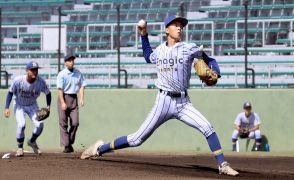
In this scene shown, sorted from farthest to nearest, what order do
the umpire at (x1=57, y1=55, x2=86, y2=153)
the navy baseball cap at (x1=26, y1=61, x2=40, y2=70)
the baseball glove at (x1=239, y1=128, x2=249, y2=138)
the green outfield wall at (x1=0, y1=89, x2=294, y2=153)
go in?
the green outfield wall at (x1=0, y1=89, x2=294, y2=153), the baseball glove at (x1=239, y1=128, x2=249, y2=138), the umpire at (x1=57, y1=55, x2=86, y2=153), the navy baseball cap at (x1=26, y1=61, x2=40, y2=70)

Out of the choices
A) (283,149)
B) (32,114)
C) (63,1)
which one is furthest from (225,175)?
(63,1)

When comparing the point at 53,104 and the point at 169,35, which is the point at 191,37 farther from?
the point at 169,35

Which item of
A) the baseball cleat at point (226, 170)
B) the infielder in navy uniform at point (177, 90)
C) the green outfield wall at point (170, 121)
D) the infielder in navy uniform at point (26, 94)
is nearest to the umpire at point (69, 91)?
the infielder in navy uniform at point (26, 94)

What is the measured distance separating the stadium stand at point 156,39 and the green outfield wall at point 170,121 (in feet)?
3.98

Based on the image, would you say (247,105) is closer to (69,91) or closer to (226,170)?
(69,91)

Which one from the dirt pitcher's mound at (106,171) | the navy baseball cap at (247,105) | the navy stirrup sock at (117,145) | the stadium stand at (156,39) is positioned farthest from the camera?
the stadium stand at (156,39)

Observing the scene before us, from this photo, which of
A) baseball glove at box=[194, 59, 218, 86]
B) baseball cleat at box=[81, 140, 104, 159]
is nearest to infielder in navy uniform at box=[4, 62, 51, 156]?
baseball cleat at box=[81, 140, 104, 159]

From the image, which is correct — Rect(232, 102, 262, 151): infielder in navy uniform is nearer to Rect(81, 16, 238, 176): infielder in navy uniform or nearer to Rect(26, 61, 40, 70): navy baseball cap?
Rect(26, 61, 40, 70): navy baseball cap

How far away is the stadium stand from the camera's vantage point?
71.2 ft

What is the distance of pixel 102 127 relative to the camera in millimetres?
Result: 20047

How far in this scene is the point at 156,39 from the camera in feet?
84.5

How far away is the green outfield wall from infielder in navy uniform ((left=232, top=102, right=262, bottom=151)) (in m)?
0.24

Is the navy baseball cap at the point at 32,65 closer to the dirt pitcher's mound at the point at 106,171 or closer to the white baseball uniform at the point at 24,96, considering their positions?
the white baseball uniform at the point at 24,96

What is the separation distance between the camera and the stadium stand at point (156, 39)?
21703 mm
